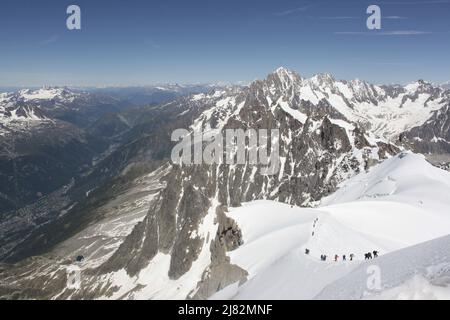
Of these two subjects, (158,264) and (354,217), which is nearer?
(354,217)

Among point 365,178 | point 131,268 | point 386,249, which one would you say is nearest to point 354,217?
point 386,249
